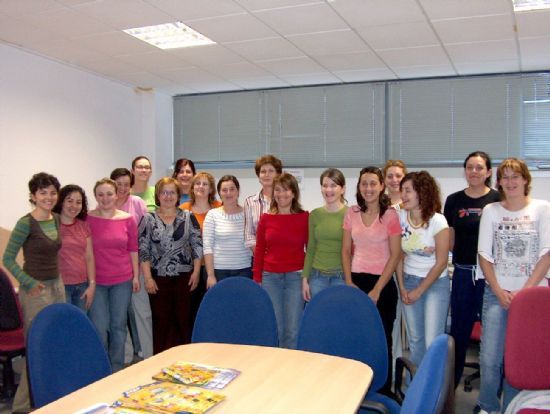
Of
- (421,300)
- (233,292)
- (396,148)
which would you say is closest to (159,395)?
(233,292)

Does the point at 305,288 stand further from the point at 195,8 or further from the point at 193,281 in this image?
the point at 195,8

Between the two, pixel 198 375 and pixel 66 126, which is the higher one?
pixel 66 126

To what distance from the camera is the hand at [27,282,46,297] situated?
10.6ft

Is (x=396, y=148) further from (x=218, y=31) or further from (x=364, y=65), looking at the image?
(x=218, y=31)

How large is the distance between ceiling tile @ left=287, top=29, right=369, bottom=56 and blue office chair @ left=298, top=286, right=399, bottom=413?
97.2 inches

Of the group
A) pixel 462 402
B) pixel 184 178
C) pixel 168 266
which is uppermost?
pixel 184 178

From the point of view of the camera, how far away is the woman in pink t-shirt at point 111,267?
3.59m

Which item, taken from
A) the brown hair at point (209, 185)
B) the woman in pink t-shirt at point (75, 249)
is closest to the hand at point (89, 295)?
the woman in pink t-shirt at point (75, 249)

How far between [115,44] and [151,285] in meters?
2.27

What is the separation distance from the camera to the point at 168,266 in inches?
145

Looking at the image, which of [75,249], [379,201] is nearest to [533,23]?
[379,201]

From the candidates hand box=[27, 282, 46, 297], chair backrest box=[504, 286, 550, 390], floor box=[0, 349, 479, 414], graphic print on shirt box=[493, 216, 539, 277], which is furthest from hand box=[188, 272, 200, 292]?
chair backrest box=[504, 286, 550, 390]

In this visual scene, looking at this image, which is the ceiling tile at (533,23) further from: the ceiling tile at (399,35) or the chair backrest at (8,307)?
the chair backrest at (8,307)

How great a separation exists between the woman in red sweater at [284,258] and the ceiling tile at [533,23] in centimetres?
213
